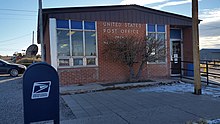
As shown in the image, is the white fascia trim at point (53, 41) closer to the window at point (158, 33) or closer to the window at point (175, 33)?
the window at point (158, 33)

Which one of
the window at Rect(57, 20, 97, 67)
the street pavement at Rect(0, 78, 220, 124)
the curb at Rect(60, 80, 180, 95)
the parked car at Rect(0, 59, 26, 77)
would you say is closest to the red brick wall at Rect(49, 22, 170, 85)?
the window at Rect(57, 20, 97, 67)

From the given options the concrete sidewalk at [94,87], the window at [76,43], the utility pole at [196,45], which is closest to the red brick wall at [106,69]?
the window at [76,43]

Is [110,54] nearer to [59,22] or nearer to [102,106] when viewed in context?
[59,22]

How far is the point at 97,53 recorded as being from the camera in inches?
433

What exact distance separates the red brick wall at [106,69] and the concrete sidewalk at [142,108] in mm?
2168

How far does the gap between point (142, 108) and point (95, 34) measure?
598 centimetres

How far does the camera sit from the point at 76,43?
10656 mm

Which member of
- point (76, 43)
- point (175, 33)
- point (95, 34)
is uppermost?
point (175, 33)

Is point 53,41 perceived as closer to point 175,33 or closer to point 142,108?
point 142,108

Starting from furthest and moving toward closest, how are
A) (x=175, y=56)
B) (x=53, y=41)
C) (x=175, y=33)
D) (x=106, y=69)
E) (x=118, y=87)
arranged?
(x=175, y=33)
(x=175, y=56)
(x=106, y=69)
(x=53, y=41)
(x=118, y=87)

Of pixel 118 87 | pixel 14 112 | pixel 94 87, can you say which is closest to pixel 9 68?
pixel 94 87

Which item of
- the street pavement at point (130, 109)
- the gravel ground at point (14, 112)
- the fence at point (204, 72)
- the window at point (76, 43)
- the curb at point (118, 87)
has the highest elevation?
the window at point (76, 43)

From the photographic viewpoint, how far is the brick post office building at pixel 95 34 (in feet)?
33.6

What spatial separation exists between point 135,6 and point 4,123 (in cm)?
921
